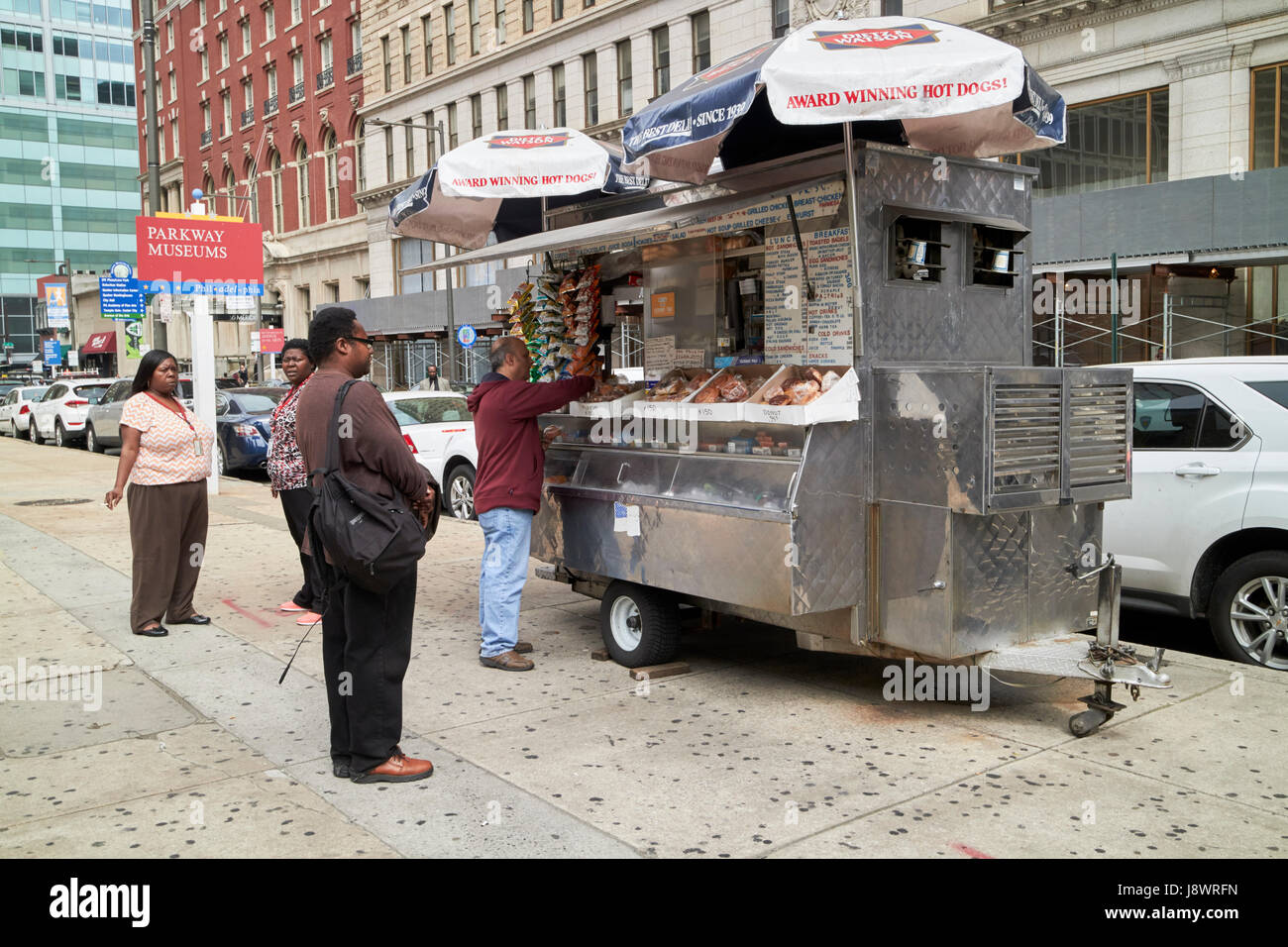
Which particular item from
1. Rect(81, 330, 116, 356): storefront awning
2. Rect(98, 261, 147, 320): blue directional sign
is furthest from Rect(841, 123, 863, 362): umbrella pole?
Rect(81, 330, 116, 356): storefront awning

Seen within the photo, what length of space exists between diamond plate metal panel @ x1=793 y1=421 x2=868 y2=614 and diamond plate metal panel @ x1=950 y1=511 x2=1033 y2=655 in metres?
0.49

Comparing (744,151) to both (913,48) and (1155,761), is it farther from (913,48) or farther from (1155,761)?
(1155,761)

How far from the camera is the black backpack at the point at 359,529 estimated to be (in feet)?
14.2

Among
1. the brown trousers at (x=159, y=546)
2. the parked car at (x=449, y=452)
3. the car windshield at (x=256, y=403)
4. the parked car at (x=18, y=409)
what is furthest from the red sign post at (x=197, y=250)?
the parked car at (x=18, y=409)

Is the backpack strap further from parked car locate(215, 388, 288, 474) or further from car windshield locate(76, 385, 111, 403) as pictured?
car windshield locate(76, 385, 111, 403)

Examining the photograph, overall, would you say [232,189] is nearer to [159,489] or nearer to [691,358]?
[159,489]

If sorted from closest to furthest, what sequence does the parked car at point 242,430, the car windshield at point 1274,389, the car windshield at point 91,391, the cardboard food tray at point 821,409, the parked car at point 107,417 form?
1. the cardboard food tray at point 821,409
2. the car windshield at point 1274,389
3. the parked car at point 242,430
4. the parked car at point 107,417
5. the car windshield at point 91,391

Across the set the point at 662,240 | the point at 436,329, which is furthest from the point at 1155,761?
the point at 436,329

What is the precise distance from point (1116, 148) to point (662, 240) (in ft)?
57.6

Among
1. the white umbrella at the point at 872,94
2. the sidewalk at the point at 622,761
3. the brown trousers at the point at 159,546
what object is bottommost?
the sidewalk at the point at 622,761

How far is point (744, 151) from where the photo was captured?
6.97 metres

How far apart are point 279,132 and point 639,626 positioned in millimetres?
51369

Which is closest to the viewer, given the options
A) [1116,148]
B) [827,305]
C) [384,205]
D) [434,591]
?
[827,305]

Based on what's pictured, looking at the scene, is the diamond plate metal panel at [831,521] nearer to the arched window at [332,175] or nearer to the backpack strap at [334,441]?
the backpack strap at [334,441]
